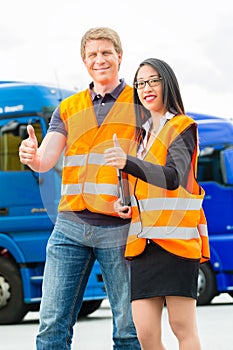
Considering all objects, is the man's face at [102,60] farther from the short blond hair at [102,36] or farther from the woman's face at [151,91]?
the woman's face at [151,91]

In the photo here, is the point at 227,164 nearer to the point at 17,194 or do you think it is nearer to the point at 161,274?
the point at 17,194

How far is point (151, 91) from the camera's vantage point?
4.90 meters

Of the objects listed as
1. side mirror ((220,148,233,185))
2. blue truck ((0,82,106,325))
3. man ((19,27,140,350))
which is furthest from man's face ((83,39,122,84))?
side mirror ((220,148,233,185))

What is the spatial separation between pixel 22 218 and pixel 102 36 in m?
7.87

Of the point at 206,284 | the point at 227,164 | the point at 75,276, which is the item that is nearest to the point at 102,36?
the point at 75,276

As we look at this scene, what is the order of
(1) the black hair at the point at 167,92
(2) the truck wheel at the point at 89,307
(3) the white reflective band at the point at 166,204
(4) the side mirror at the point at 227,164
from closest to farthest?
(3) the white reflective band at the point at 166,204
(1) the black hair at the point at 167,92
(2) the truck wheel at the point at 89,307
(4) the side mirror at the point at 227,164

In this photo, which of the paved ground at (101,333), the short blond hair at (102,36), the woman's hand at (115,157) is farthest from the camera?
the paved ground at (101,333)

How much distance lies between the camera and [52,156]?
501 centimetres

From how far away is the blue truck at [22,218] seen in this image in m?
12.6

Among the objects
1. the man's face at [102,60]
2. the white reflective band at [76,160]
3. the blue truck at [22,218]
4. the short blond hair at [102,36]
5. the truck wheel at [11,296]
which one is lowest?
the truck wheel at [11,296]

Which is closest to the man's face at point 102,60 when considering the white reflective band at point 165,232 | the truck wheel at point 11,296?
the white reflective band at point 165,232

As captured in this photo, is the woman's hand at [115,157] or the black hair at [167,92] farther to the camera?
the black hair at [167,92]

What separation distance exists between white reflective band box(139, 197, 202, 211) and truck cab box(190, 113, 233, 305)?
35.9 feet

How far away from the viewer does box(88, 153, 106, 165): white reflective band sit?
498 centimetres
